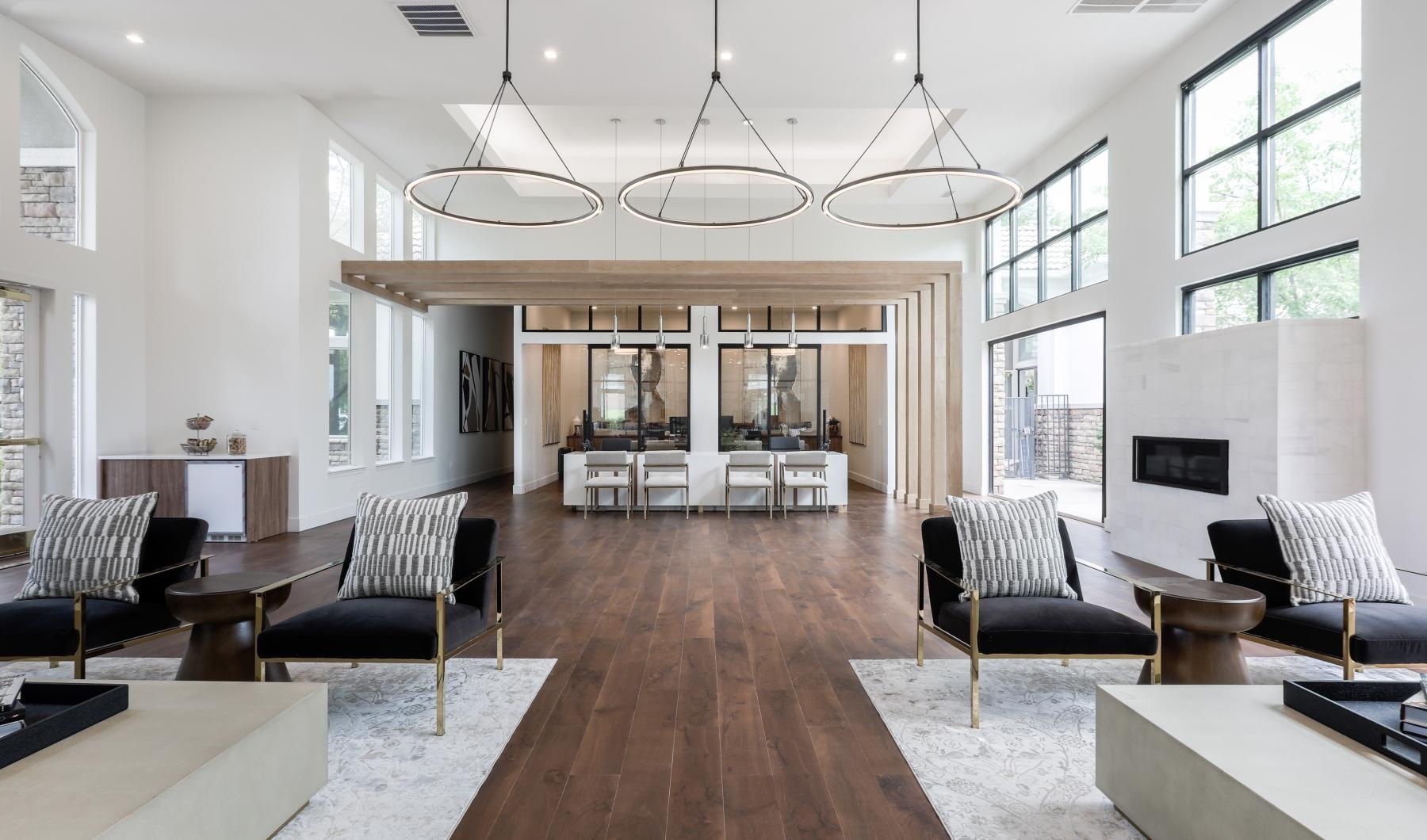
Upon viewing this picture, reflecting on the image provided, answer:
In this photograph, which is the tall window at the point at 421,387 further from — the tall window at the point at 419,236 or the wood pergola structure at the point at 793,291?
the tall window at the point at 419,236

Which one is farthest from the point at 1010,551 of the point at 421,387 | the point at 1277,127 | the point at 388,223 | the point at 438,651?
the point at 421,387

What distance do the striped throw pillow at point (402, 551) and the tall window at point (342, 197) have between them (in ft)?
20.6

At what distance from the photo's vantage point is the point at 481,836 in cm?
210

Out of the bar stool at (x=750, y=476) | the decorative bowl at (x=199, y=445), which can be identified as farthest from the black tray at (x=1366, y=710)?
the decorative bowl at (x=199, y=445)

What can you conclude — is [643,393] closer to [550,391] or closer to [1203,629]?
[550,391]

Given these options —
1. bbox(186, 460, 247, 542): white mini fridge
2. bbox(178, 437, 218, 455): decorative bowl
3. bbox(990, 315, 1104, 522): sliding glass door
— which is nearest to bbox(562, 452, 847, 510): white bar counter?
bbox(990, 315, 1104, 522): sliding glass door

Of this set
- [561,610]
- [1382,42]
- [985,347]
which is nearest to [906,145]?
[985,347]

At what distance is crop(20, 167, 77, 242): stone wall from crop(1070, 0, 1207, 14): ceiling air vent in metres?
9.21

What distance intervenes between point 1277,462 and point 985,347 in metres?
6.51

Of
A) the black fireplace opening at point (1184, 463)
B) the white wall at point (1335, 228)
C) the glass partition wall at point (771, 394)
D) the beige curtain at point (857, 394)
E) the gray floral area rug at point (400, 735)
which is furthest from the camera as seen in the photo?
the beige curtain at point (857, 394)

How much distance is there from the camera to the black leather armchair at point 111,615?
9.25ft

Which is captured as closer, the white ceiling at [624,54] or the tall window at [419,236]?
the white ceiling at [624,54]

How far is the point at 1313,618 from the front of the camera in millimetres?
2986

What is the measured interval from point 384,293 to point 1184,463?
358 inches
